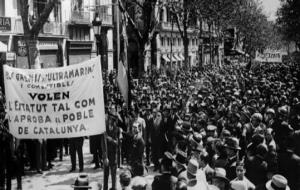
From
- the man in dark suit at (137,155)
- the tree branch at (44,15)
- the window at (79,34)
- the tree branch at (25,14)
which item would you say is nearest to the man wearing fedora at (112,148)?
the man in dark suit at (137,155)

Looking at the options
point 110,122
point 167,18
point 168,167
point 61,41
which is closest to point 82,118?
point 168,167

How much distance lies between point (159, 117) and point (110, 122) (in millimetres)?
2090

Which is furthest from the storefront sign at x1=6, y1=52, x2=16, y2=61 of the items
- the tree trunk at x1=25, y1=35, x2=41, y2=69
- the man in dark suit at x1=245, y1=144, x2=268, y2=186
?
the man in dark suit at x1=245, y1=144, x2=268, y2=186

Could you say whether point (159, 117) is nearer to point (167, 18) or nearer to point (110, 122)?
point (110, 122)

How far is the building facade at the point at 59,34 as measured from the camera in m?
24.1

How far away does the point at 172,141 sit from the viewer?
11.2 meters

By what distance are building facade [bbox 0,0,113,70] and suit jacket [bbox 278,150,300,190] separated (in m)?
16.1

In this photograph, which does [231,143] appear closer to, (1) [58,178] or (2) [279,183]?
(2) [279,183]

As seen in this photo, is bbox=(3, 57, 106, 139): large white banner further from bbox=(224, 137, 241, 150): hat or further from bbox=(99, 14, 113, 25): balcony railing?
bbox=(99, 14, 113, 25): balcony railing

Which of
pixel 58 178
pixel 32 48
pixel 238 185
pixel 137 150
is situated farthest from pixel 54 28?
pixel 238 185

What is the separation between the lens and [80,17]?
33.2 meters

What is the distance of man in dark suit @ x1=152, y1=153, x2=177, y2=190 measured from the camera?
577cm

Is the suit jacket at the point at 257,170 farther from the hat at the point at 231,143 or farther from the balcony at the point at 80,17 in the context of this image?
the balcony at the point at 80,17

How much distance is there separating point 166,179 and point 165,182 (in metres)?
0.04
